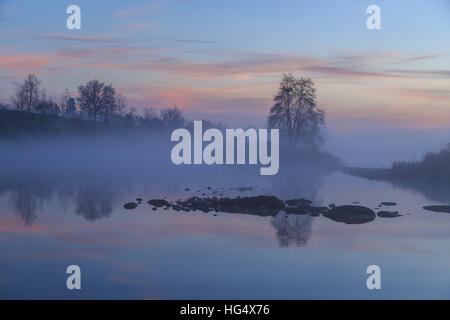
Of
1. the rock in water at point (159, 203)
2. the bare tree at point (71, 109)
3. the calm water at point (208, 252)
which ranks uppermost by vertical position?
the bare tree at point (71, 109)

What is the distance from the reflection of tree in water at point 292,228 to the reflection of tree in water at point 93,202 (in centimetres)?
910

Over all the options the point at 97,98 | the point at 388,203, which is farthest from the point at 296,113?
the point at 97,98

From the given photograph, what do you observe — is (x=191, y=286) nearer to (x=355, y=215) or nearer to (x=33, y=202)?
(x=355, y=215)

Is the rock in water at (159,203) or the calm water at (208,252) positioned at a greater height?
the rock in water at (159,203)

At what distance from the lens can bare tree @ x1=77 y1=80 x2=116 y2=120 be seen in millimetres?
81625

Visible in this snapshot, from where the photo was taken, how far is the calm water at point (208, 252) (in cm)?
1522

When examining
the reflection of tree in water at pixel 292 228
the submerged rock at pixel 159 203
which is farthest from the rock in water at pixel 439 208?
the submerged rock at pixel 159 203

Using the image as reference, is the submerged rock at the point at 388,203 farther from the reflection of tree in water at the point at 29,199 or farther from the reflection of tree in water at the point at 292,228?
the reflection of tree in water at the point at 29,199

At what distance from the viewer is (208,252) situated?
19359 mm

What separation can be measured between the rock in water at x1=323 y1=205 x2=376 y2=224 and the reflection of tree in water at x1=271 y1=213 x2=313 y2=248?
131 cm

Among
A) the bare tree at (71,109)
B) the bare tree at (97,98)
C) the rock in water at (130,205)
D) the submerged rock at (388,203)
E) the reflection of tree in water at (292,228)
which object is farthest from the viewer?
the bare tree at (71,109)

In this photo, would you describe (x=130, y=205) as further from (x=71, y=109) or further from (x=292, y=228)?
(x=71, y=109)

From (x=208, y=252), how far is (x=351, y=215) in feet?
30.2

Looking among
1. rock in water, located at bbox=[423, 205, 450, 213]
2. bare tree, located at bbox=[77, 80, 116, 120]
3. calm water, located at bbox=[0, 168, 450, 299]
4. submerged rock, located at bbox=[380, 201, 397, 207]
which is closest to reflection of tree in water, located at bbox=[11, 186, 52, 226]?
calm water, located at bbox=[0, 168, 450, 299]
